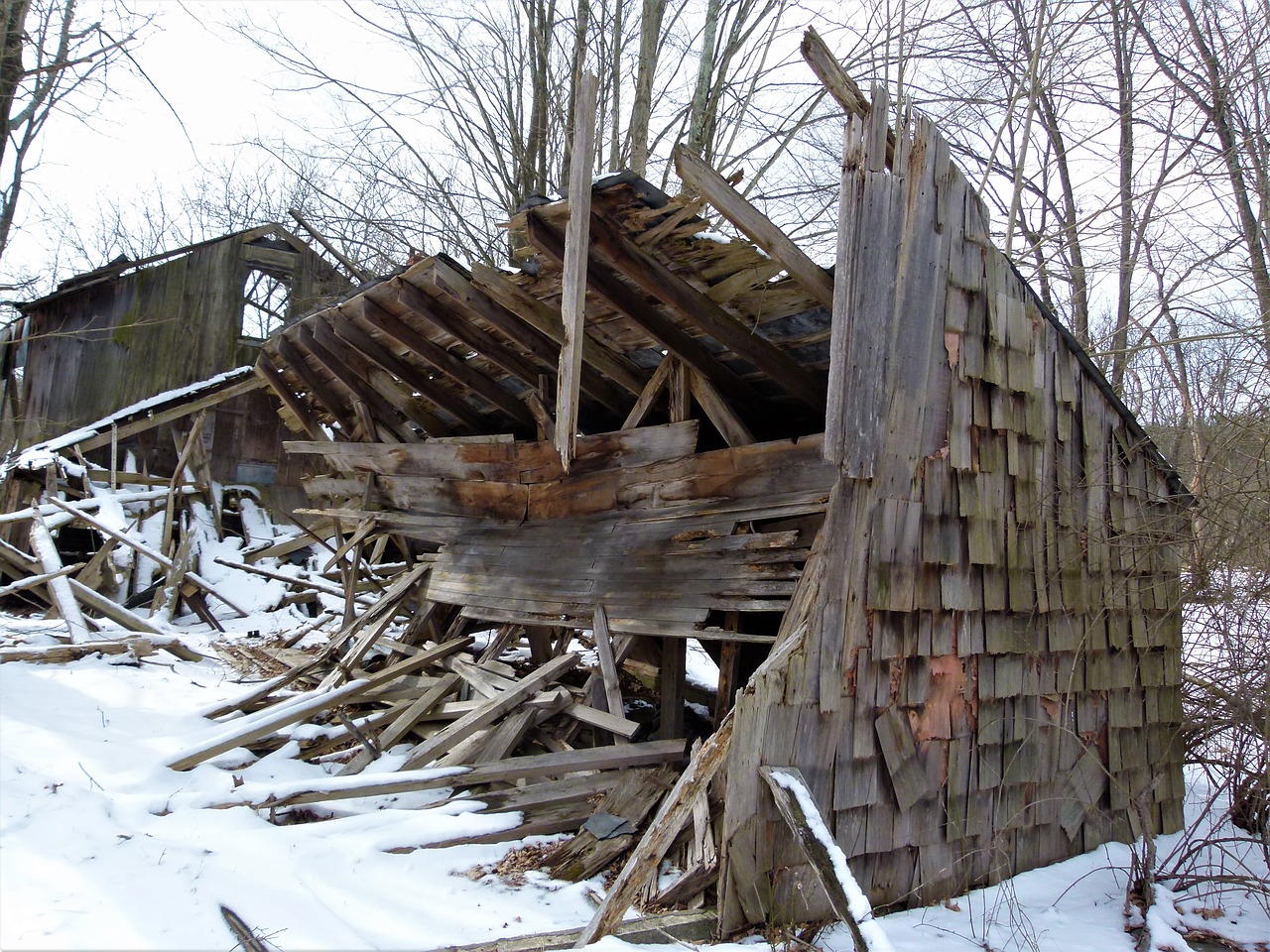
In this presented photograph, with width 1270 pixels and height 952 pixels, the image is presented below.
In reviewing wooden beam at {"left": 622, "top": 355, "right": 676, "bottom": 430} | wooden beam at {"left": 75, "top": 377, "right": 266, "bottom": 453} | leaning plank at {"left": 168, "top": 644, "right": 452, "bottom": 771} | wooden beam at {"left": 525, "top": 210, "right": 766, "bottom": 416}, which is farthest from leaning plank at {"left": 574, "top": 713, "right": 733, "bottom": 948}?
wooden beam at {"left": 75, "top": 377, "right": 266, "bottom": 453}

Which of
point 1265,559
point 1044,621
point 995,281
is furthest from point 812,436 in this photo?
point 1265,559

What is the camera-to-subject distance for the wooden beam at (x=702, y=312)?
425 centimetres

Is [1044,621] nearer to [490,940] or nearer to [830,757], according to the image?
[830,757]

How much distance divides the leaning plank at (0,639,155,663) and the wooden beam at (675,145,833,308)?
7.15m

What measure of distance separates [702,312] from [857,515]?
1404 mm

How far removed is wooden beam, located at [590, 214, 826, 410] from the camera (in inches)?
167

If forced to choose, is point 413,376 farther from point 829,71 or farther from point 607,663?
point 829,71

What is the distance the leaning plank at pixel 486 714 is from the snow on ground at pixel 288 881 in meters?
0.40

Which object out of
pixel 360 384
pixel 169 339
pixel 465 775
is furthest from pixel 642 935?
pixel 169 339

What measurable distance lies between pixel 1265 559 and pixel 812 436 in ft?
7.96

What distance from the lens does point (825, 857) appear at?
10.9ft

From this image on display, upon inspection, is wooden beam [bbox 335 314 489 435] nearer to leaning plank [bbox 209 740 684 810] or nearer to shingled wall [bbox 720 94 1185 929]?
leaning plank [bbox 209 740 684 810]

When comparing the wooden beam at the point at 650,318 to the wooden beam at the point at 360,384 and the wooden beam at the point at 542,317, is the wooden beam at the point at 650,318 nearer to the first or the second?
the wooden beam at the point at 542,317

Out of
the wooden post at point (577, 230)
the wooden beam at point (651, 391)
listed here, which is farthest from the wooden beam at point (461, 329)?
the wooden post at point (577, 230)
